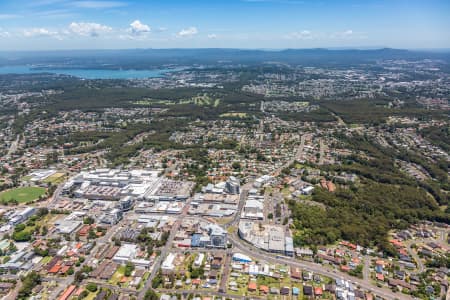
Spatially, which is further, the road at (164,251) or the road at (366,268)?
the road at (366,268)

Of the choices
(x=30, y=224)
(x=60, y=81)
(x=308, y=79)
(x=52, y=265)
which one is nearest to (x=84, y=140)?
(x=30, y=224)

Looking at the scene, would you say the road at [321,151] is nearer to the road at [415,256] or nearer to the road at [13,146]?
the road at [415,256]

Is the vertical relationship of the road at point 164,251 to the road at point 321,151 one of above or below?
below

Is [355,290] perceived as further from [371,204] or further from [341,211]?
[371,204]

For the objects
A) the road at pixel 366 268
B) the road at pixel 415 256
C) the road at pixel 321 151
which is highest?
the road at pixel 321 151

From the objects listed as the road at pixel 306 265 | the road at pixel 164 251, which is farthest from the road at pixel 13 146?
the road at pixel 306 265

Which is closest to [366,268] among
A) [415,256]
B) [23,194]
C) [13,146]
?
[415,256]

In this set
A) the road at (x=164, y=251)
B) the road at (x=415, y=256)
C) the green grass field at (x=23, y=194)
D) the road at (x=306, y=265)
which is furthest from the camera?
the green grass field at (x=23, y=194)

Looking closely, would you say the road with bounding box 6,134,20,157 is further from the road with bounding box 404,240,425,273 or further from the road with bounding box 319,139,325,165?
the road with bounding box 404,240,425,273

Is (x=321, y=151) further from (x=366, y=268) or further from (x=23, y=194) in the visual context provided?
(x=23, y=194)
